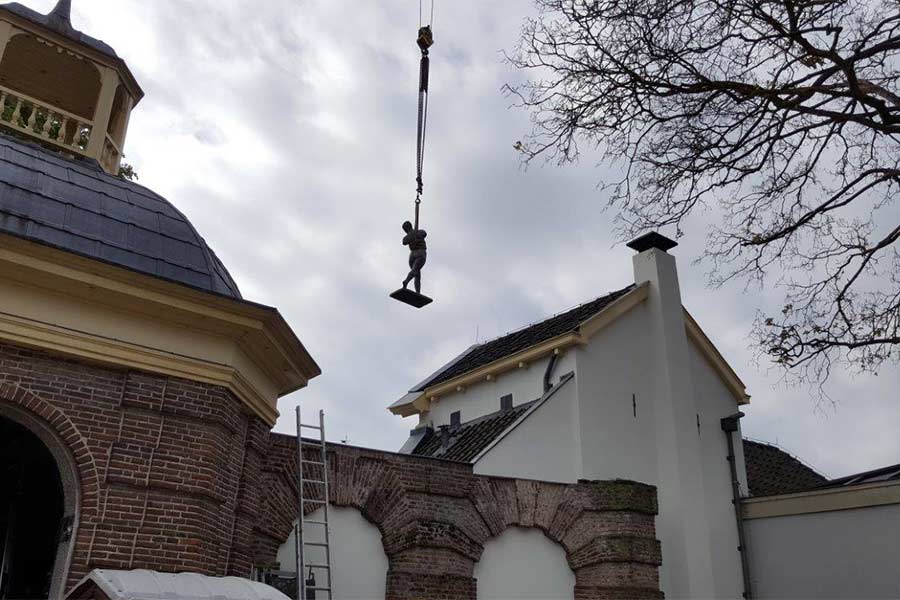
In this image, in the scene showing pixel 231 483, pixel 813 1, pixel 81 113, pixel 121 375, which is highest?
pixel 81 113

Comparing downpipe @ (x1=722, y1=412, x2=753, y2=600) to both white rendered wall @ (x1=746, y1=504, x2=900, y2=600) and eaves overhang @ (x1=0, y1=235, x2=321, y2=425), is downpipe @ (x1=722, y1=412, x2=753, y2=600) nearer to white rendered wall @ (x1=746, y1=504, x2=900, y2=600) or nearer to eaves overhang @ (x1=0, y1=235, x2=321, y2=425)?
white rendered wall @ (x1=746, y1=504, x2=900, y2=600)

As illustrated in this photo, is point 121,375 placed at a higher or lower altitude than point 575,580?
higher

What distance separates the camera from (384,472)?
10594 mm

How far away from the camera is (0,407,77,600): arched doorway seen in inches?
384

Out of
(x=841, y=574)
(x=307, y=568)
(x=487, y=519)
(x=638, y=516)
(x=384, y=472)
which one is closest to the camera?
(x=307, y=568)

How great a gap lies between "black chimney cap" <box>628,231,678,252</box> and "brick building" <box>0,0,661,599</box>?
8110 millimetres

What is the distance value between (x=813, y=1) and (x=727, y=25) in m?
0.91

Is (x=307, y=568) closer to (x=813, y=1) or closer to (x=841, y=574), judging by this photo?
(x=813, y=1)

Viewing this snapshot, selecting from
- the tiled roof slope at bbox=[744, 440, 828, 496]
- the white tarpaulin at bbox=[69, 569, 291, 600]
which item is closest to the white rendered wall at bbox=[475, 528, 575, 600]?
the white tarpaulin at bbox=[69, 569, 291, 600]

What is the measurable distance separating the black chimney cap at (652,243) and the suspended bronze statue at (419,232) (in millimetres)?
9479

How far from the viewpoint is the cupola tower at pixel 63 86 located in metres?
9.86

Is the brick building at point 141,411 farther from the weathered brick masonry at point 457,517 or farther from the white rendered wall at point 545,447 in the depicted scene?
the white rendered wall at point 545,447

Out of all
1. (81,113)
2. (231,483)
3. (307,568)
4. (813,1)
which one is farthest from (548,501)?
(81,113)

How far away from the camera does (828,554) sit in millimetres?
14977
